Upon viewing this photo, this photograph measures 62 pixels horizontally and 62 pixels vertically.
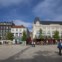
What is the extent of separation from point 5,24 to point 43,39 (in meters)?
45.5

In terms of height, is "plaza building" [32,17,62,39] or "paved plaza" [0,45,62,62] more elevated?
"plaza building" [32,17,62,39]

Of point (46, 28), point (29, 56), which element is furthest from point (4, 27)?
point (29, 56)

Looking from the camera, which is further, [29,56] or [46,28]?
[46,28]

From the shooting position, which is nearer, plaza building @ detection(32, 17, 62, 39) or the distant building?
plaza building @ detection(32, 17, 62, 39)

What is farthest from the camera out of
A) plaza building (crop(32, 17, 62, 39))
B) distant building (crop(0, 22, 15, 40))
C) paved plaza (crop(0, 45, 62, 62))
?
distant building (crop(0, 22, 15, 40))

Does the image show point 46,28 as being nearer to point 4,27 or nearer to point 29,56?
point 4,27

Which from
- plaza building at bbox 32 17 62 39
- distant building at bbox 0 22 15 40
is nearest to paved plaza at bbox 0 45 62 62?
plaza building at bbox 32 17 62 39

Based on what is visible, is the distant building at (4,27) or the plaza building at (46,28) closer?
the plaza building at (46,28)

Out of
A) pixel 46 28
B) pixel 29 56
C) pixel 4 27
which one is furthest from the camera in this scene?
pixel 4 27

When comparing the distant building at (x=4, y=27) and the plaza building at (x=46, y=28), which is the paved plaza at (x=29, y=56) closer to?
the plaza building at (x=46, y=28)

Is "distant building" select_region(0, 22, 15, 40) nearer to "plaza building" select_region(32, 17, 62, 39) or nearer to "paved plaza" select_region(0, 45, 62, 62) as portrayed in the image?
"plaza building" select_region(32, 17, 62, 39)

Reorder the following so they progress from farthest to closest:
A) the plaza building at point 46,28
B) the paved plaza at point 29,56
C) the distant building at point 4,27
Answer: the distant building at point 4,27 → the plaza building at point 46,28 → the paved plaza at point 29,56

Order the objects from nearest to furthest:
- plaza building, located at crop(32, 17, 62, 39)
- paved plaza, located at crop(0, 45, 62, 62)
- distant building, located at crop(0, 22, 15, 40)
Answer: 1. paved plaza, located at crop(0, 45, 62, 62)
2. plaza building, located at crop(32, 17, 62, 39)
3. distant building, located at crop(0, 22, 15, 40)

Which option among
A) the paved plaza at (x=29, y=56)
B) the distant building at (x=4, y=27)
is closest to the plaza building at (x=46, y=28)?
the distant building at (x=4, y=27)
